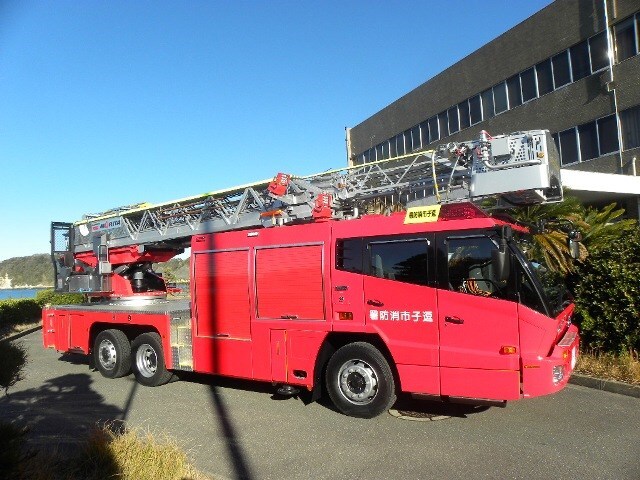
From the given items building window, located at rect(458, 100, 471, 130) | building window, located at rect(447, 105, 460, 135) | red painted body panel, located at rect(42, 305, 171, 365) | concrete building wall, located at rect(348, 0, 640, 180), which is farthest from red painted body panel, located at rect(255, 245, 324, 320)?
building window, located at rect(447, 105, 460, 135)

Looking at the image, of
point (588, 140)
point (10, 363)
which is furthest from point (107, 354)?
point (588, 140)

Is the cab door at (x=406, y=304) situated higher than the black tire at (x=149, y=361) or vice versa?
the cab door at (x=406, y=304)

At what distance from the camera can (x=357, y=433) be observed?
6129mm

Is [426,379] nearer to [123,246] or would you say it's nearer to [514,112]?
[123,246]

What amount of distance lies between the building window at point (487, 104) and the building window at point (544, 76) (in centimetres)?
290

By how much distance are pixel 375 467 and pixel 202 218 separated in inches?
238

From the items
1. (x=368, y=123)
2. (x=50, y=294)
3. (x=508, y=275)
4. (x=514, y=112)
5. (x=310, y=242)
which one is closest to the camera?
(x=508, y=275)

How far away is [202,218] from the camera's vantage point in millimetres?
9875

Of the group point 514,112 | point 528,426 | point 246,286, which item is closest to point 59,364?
point 246,286

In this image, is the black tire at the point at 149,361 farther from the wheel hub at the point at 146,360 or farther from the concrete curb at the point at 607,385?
the concrete curb at the point at 607,385

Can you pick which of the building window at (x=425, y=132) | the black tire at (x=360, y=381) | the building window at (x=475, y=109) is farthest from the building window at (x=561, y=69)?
the black tire at (x=360, y=381)

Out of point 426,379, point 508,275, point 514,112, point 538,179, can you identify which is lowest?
point 426,379

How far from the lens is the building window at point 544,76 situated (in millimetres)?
21609

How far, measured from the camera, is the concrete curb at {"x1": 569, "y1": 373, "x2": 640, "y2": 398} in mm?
7191
